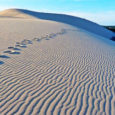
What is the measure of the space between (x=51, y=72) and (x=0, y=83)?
2.01 metres

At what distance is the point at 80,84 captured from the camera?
5891mm

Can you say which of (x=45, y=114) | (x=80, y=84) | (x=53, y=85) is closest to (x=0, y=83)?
(x=53, y=85)

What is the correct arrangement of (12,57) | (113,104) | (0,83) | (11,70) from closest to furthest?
(113,104) < (0,83) < (11,70) < (12,57)

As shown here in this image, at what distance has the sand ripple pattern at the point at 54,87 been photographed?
421 centimetres

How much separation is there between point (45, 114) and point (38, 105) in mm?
384

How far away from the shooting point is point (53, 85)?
5566 mm

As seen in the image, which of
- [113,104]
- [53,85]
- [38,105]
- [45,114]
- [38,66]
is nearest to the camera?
[45,114]

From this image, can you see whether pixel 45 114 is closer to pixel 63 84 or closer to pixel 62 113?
pixel 62 113

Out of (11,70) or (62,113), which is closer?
(62,113)

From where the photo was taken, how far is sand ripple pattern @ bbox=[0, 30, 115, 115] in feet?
Result: 13.8

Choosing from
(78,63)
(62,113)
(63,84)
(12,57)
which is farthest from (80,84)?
(12,57)

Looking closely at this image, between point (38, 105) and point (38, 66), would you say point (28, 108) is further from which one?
point (38, 66)

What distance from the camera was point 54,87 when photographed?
541 cm

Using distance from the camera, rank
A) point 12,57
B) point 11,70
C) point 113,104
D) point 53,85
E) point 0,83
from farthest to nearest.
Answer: point 12,57 < point 11,70 < point 53,85 < point 0,83 < point 113,104
